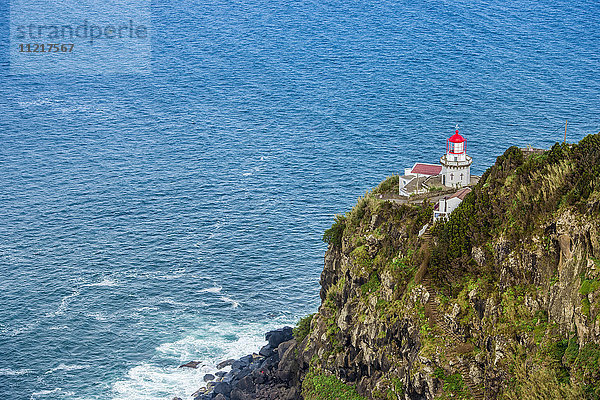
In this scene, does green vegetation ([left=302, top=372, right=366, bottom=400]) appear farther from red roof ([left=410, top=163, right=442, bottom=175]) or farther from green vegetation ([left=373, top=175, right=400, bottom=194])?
red roof ([left=410, top=163, right=442, bottom=175])

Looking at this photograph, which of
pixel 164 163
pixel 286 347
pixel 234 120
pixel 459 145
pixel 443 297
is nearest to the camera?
pixel 443 297

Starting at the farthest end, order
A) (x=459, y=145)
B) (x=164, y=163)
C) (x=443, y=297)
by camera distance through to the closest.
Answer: (x=164, y=163) < (x=459, y=145) < (x=443, y=297)

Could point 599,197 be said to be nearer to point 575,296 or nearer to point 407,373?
point 575,296

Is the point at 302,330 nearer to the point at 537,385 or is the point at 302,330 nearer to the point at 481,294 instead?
the point at 481,294

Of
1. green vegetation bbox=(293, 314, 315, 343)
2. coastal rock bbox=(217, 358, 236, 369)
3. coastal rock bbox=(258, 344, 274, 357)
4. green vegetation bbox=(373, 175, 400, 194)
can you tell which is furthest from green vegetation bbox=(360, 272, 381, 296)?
coastal rock bbox=(217, 358, 236, 369)

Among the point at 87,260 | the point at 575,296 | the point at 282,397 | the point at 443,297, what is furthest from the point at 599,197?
the point at 87,260

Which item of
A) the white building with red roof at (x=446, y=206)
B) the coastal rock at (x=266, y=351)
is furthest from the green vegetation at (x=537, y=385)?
the coastal rock at (x=266, y=351)

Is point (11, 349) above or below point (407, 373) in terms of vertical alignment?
below
